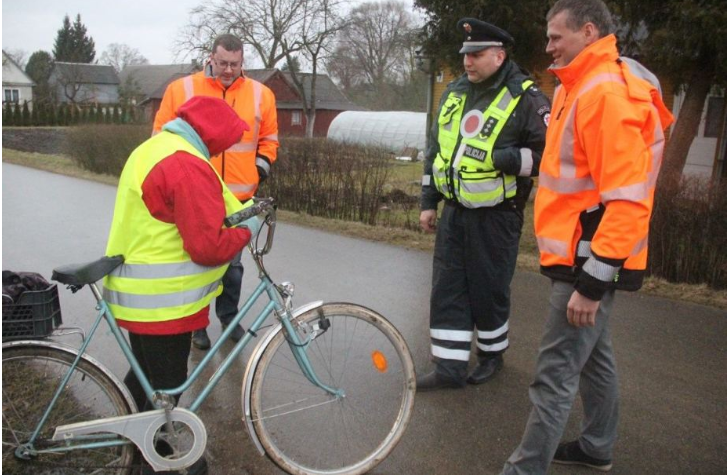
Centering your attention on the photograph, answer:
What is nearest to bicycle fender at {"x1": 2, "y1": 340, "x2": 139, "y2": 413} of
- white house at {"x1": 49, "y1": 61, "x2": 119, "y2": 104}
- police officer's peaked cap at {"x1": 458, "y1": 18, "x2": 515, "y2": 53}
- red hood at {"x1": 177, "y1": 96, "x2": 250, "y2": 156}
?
red hood at {"x1": 177, "y1": 96, "x2": 250, "y2": 156}

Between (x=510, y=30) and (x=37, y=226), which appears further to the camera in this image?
(x=510, y=30)

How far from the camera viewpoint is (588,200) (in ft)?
9.21

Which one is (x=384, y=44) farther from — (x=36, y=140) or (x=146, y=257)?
(x=146, y=257)

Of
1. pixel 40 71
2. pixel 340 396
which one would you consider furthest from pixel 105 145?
pixel 40 71

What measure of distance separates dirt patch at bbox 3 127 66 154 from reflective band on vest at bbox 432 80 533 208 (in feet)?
107

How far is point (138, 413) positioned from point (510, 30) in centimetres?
1028

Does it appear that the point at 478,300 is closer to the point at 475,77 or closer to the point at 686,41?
the point at 475,77

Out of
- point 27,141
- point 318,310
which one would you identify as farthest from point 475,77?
point 27,141

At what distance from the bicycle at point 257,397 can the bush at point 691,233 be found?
4262mm

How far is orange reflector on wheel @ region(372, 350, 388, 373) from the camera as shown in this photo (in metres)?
3.40

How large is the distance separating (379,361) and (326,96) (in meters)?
58.3

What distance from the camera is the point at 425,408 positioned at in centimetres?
395

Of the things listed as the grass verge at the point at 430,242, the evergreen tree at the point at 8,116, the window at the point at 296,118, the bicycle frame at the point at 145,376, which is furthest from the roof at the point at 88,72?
the bicycle frame at the point at 145,376

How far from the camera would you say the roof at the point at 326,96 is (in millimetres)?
58406
